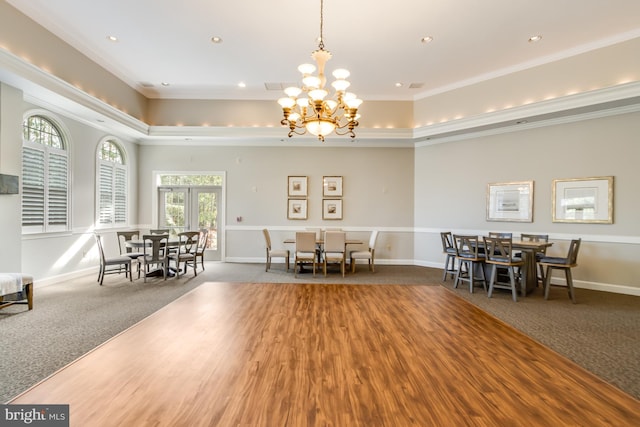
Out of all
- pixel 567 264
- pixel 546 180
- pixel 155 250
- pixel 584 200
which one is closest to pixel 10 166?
pixel 155 250

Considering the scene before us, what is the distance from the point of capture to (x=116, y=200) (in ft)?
23.9

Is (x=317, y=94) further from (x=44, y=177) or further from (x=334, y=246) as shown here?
(x=44, y=177)

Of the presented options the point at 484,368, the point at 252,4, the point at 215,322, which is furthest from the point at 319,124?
the point at 484,368

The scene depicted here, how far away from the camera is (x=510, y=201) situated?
21.4 feet

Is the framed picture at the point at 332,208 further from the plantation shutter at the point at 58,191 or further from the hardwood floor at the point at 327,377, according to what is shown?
the hardwood floor at the point at 327,377

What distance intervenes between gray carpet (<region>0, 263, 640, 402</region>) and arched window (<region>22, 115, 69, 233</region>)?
1.17 metres

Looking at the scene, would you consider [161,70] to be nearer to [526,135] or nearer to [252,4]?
[252,4]

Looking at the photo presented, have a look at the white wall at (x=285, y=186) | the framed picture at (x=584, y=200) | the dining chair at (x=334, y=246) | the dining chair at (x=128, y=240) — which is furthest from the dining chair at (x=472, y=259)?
the dining chair at (x=128, y=240)

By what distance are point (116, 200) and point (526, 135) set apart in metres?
9.21

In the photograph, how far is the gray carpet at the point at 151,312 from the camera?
267 cm

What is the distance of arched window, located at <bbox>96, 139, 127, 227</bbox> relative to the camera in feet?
22.1

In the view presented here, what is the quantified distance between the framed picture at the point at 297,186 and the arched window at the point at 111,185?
404 cm

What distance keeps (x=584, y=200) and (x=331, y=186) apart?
Result: 17.0 ft

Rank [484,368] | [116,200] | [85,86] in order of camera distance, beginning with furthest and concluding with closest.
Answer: [116,200] < [85,86] < [484,368]
